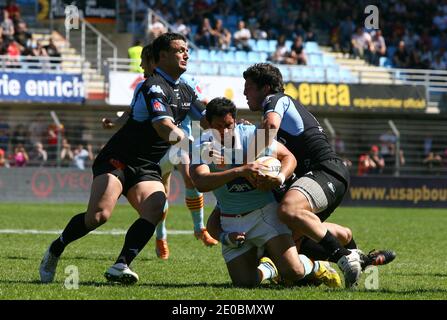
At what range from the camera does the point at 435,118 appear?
3259 centimetres

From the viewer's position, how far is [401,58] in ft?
112

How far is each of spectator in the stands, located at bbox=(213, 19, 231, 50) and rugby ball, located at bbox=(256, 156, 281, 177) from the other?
23599 mm

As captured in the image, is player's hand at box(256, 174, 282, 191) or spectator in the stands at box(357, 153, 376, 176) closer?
player's hand at box(256, 174, 282, 191)

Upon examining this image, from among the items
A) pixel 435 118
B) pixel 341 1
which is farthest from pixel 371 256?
pixel 341 1

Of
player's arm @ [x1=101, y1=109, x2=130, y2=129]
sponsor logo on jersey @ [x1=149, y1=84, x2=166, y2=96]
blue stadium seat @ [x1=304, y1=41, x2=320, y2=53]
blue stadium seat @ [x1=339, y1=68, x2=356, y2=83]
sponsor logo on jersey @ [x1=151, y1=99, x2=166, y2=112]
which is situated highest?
sponsor logo on jersey @ [x1=149, y1=84, x2=166, y2=96]

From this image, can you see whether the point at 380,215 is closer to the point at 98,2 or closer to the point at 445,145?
the point at 445,145

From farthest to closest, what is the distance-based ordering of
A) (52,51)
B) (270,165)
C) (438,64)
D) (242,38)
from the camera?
(438,64) < (242,38) < (52,51) < (270,165)

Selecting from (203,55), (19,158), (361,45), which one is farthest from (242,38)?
(19,158)

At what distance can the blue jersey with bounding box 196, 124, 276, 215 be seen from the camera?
26.9 ft

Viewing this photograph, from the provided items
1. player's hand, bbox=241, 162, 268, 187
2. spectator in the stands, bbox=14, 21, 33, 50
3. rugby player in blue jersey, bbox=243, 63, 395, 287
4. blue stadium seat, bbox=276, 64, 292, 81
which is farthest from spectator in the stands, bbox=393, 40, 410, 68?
player's hand, bbox=241, 162, 268, 187

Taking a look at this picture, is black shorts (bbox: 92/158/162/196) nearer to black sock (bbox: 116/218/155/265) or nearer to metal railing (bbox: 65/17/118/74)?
black sock (bbox: 116/218/155/265)

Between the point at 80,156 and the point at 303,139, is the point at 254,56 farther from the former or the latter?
the point at 303,139

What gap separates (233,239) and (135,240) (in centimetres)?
81

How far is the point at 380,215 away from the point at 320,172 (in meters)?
15.2
